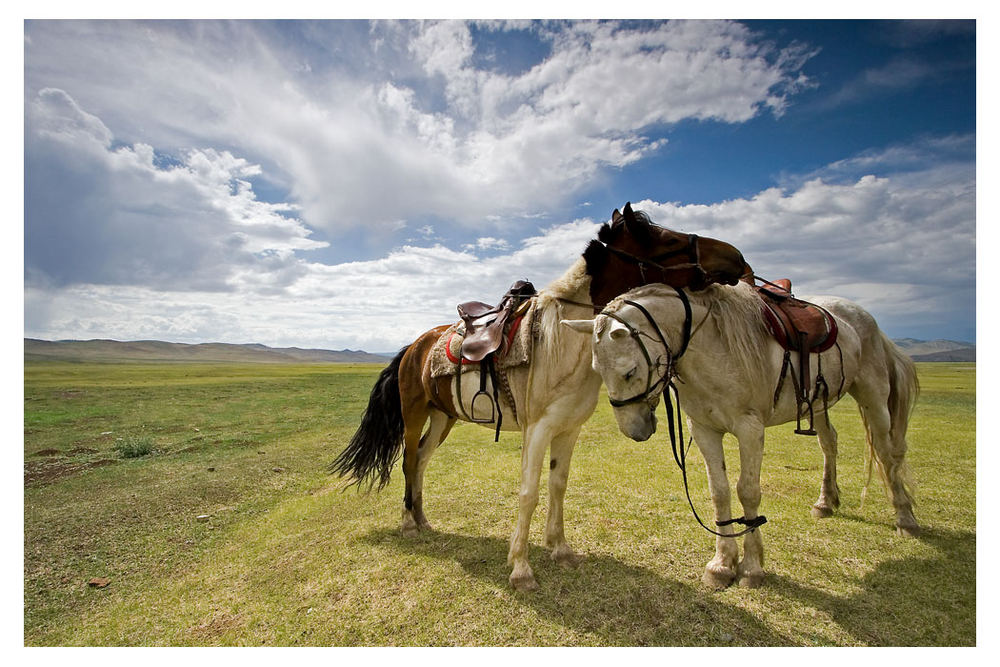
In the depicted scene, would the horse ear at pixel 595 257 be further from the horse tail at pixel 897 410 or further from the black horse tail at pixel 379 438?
the horse tail at pixel 897 410

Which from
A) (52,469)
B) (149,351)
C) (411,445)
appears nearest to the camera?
(411,445)

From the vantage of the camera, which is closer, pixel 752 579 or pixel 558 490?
pixel 752 579

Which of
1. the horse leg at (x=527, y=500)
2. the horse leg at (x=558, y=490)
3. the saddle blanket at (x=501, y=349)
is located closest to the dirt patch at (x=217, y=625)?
the horse leg at (x=527, y=500)

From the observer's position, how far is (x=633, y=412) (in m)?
2.92

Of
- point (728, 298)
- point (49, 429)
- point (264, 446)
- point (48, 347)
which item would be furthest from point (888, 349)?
point (48, 347)

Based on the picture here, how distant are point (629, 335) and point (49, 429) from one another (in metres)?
13.7

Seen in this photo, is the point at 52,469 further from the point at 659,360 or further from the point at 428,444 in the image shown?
the point at 659,360

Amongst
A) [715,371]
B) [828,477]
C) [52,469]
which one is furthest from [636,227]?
[52,469]

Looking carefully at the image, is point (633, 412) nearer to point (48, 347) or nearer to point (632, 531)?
point (632, 531)

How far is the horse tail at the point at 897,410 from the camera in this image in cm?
428

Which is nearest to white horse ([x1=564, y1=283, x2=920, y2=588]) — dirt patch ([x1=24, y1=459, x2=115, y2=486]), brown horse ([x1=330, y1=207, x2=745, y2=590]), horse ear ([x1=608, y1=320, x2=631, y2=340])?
horse ear ([x1=608, y1=320, x2=631, y2=340])

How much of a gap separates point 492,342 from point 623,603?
219cm

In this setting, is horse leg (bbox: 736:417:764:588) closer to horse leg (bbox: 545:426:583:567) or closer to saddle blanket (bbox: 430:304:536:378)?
horse leg (bbox: 545:426:583:567)

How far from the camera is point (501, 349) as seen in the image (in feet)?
12.2
